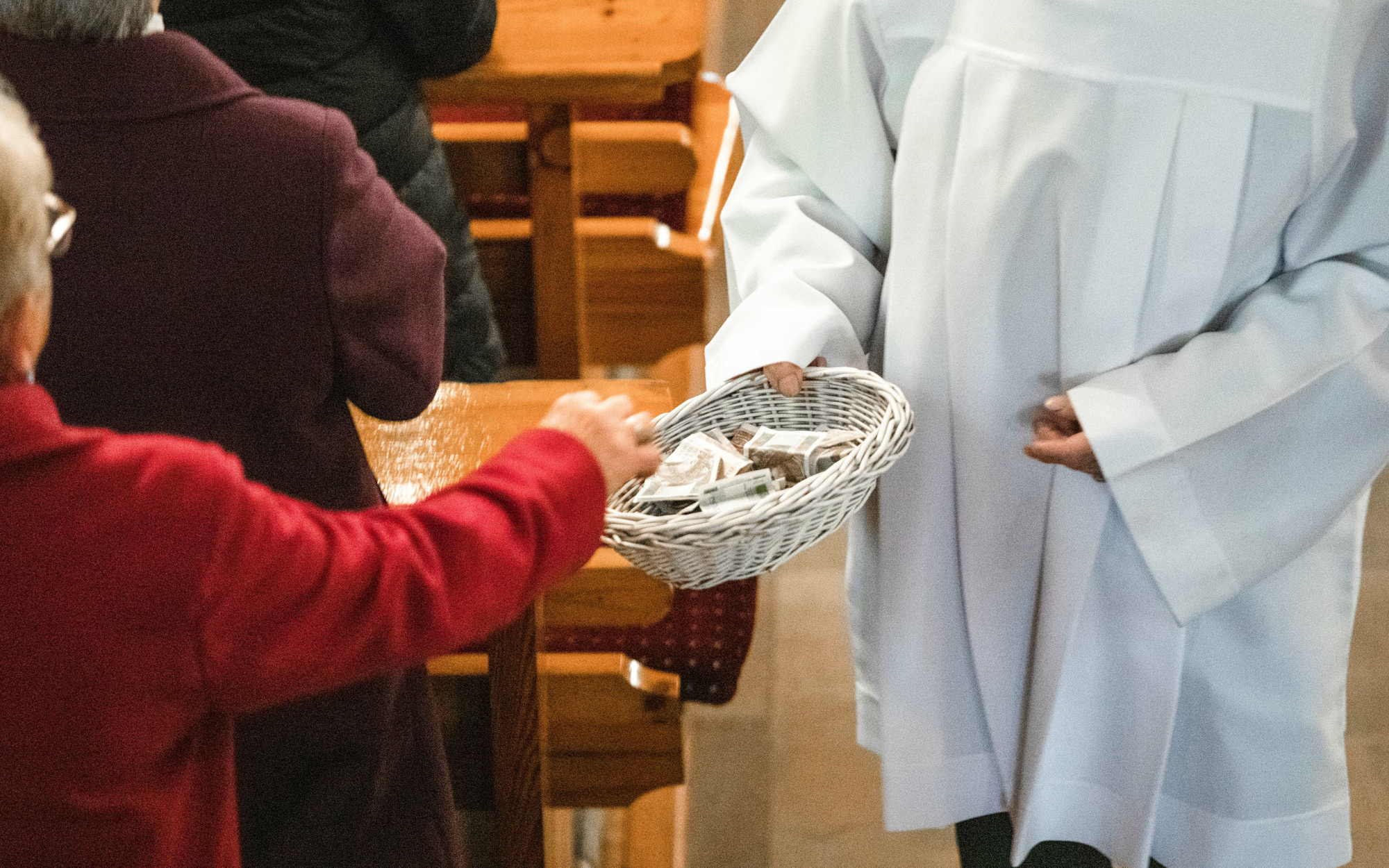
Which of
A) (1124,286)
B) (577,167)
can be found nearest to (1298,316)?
(1124,286)

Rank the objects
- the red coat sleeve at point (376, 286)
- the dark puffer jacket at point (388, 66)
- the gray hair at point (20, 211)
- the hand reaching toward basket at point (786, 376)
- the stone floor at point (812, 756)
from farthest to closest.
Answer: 1. the stone floor at point (812, 756)
2. the dark puffer jacket at point (388, 66)
3. the hand reaching toward basket at point (786, 376)
4. the red coat sleeve at point (376, 286)
5. the gray hair at point (20, 211)

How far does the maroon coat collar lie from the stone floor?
62.9 inches

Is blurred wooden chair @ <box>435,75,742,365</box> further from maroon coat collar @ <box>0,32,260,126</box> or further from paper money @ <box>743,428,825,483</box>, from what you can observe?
maroon coat collar @ <box>0,32,260,126</box>

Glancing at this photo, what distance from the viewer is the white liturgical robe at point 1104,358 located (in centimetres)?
102

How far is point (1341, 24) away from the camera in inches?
37.9

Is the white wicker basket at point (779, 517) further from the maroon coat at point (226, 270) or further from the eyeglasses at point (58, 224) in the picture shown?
the eyeglasses at point (58, 224)

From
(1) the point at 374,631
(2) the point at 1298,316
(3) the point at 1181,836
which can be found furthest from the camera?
(3) the point at 1181,836

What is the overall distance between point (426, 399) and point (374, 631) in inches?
16.0

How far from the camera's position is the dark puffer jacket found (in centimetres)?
179

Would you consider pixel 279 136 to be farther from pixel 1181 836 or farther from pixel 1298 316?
pixel 1181 836

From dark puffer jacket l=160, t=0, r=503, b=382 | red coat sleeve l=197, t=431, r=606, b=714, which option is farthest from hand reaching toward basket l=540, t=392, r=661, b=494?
dark puffer jacket l=160, t=0, r=503, b=382

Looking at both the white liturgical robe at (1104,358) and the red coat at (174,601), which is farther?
the white liturgical robe at (1104,358)

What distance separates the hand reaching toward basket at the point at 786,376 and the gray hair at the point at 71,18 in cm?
62

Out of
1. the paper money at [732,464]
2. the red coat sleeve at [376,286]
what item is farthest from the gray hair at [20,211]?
the paper money at [732,464]
